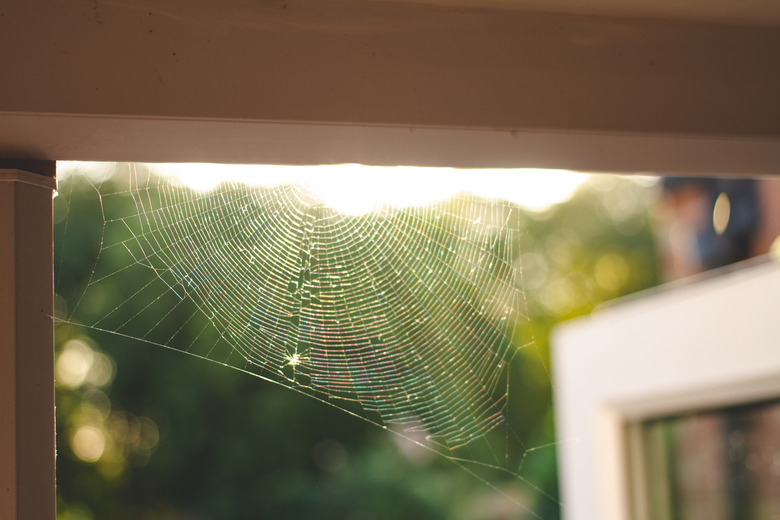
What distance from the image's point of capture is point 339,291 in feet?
5.44

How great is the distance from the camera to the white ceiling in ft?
4.30

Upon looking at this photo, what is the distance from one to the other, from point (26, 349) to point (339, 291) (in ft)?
2.39

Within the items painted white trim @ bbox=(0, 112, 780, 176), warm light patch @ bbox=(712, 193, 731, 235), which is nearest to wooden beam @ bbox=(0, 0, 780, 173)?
painted white trim @ bbox=(0, 112, 780, 176)

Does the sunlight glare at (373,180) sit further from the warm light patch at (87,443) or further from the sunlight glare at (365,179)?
the warm light patch at (87,443)

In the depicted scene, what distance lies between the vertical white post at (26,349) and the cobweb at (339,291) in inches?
7.0

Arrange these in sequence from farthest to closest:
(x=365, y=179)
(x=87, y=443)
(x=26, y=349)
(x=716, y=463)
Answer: (x=87, y=443) → (x=716, y=463) → (x=365, y=179) → (x=26, y=349)

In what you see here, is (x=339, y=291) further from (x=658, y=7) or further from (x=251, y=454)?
(x=251, y=454)

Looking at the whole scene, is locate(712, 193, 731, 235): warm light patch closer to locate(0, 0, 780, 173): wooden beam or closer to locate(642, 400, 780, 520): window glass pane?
locate(642, 400, 780, 520): window glass pane

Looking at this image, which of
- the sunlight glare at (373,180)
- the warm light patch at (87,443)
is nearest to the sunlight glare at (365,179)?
the sunlight glare at (373,180)

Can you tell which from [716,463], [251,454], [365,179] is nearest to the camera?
[365,179]

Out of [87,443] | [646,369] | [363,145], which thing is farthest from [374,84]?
[87,443]

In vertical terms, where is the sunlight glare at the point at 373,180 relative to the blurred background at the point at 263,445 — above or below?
above

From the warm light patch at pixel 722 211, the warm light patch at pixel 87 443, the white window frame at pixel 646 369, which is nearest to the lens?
the white window frame at pixel 646 369

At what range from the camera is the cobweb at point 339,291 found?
4.79ft
